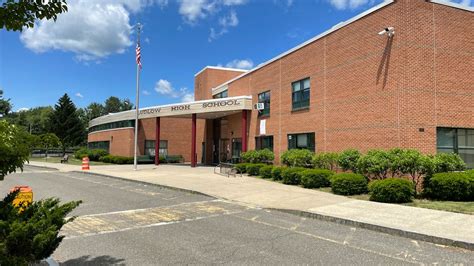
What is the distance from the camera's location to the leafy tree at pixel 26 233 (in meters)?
4.02

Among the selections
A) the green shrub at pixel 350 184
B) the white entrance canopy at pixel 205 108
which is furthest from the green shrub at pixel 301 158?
the white entrance canopy at pixel 205 108

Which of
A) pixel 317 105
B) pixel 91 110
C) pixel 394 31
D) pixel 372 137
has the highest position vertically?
pixel 91 110

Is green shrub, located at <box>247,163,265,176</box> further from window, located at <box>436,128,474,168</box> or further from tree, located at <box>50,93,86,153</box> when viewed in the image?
tree, located at <box>50,93,86,153</box>

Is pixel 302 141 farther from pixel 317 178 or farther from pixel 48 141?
pixel 48 141

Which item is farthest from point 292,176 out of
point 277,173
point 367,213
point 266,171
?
point 367,213

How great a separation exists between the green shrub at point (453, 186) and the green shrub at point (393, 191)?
842mm

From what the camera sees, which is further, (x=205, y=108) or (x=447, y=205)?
(x=205, y=108)

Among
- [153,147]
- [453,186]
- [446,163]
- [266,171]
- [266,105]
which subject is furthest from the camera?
[153,147]

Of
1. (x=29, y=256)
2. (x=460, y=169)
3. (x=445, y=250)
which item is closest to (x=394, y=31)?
(x=460, y=169)

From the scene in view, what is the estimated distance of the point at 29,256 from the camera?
4180mm

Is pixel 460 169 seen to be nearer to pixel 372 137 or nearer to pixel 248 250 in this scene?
pixel 372 137

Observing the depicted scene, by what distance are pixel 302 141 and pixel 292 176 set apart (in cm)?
496

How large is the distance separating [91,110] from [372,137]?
124206 mm

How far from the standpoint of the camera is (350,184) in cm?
1446
